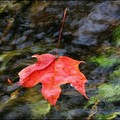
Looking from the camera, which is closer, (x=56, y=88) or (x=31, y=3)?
(x=56, y=88)

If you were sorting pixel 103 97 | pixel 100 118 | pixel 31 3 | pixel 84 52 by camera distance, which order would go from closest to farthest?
pixel 100 118 → pixel 103 97 → pixel 84 52 → pixel 31 3

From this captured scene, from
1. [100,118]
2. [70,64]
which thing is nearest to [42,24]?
[70,64]

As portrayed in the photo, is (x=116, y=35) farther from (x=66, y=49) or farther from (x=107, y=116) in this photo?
(x=107, y=116)

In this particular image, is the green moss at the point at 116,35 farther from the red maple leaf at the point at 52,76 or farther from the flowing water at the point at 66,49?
the red maple leaf at the point at 52,76

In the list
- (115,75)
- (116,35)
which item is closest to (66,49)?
(116,35)

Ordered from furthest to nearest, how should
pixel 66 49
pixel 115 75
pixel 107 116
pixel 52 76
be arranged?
pixel 66 49
pixel 115 75
pixel 52 76
pixel 107 116

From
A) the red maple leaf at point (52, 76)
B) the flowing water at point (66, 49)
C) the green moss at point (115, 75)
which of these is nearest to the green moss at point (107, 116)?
the flowing water at point (66, 49)

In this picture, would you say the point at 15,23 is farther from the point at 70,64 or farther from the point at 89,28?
the point at 70,64
